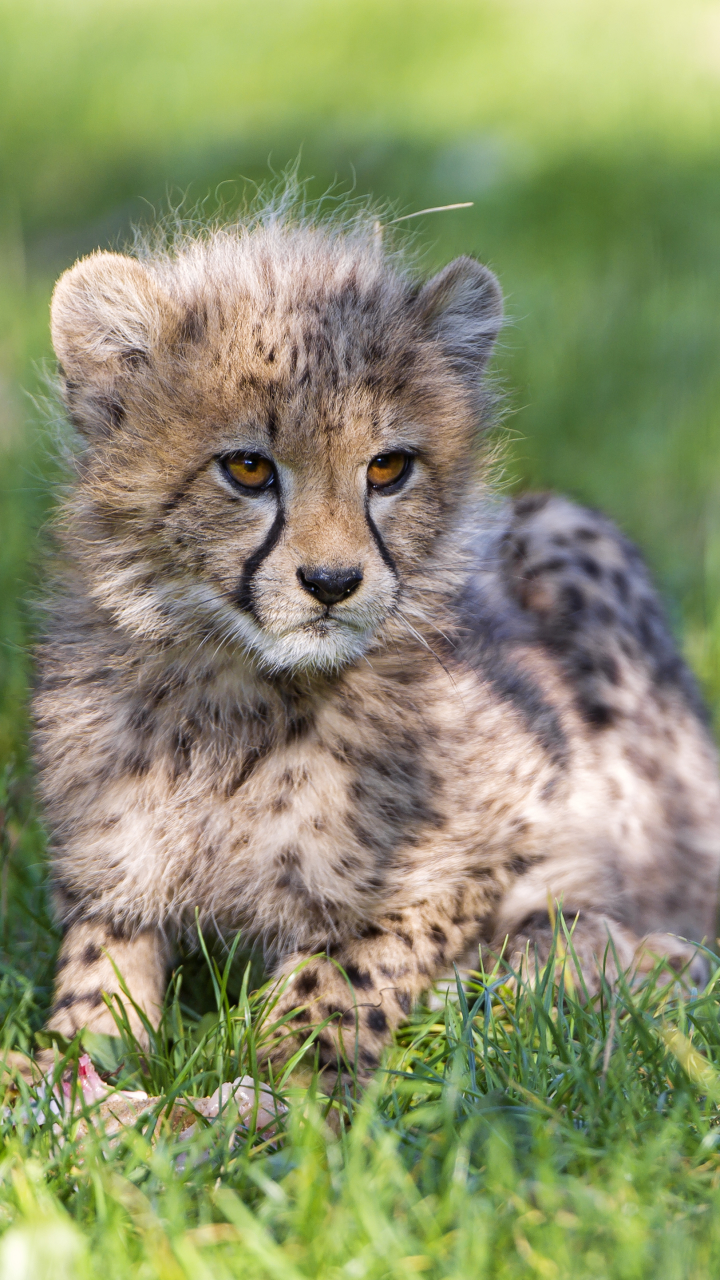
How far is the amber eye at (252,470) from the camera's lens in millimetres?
2611

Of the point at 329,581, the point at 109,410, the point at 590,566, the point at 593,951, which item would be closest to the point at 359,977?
the point at 593,951

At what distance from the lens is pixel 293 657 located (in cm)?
265

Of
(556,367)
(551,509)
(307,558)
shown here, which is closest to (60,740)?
(307,558)

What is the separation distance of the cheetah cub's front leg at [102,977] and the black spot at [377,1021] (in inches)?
18.6

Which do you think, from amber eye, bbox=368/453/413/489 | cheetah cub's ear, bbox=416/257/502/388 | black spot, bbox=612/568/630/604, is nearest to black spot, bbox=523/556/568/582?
black spot, bbox=612/568/630/604

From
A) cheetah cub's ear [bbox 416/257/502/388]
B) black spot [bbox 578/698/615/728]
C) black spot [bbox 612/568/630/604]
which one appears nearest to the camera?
cheetah cub's ear [bbox 416/257/502/388]

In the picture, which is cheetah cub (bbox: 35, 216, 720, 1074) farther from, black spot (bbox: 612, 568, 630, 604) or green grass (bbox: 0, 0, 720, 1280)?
black spot (bbox: 612, 568, 630, 604)

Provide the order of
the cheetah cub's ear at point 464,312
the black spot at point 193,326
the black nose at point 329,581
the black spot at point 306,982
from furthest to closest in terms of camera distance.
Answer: the cheetah cub's ear at point 464,312 < the black spot at point 306,982 < the black spot at point 193,326 < the black nose at point 329,581

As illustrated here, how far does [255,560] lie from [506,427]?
118 cm

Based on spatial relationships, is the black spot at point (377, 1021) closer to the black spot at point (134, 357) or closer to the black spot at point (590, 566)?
the black spot at point (134, 357)

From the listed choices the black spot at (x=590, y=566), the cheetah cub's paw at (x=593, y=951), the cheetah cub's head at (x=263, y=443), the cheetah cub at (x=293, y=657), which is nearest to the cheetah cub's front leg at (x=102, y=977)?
the cheetah cub at (x=293, y=657)

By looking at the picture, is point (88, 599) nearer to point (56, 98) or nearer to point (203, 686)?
point (203, 686)

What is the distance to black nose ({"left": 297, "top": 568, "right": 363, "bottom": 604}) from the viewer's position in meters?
2.49

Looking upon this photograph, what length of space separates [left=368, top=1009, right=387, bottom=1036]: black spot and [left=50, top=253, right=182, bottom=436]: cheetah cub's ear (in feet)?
4.26
